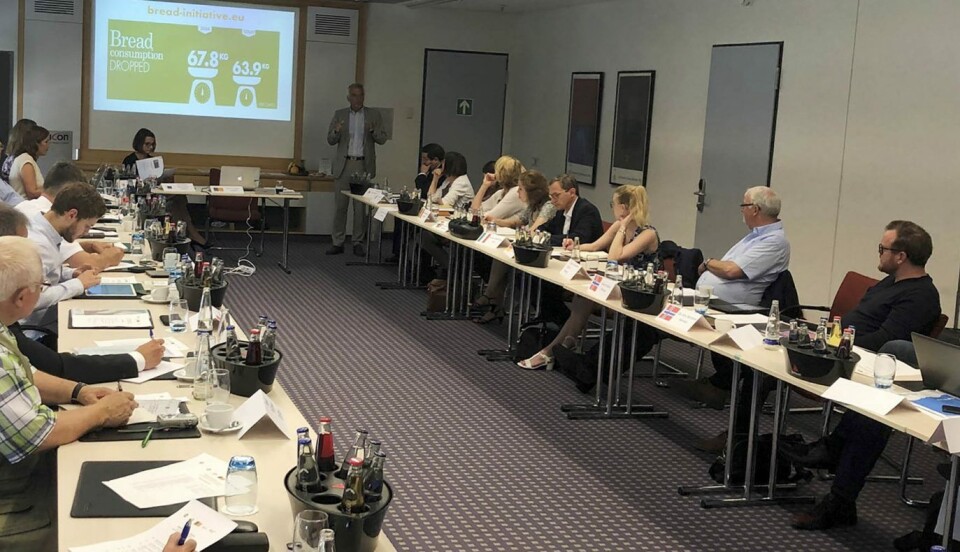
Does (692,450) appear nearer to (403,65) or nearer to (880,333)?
(880,333)

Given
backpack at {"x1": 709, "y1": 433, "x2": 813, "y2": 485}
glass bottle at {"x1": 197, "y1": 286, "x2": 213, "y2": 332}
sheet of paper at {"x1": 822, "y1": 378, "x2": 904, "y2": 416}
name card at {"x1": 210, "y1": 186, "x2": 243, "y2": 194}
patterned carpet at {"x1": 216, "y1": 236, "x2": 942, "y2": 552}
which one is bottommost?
patterned carpet at {"x1": 216, "y1": 236, "x2": 942, "y2": 552}

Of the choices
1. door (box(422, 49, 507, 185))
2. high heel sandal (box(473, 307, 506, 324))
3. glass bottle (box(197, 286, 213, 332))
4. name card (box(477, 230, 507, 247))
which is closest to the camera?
glass bottle (box(197, 286, 213, 332))

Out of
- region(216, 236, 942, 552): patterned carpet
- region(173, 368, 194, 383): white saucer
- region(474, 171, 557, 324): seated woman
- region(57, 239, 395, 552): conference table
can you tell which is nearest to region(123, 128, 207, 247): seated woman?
region(216, 236, 942, 552): patterned carpet

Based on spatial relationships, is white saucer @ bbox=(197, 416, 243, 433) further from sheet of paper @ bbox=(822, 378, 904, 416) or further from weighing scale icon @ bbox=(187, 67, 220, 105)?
weighing scale icon @ bbox=(187, 67, 220, 105)

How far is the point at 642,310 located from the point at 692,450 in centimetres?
75

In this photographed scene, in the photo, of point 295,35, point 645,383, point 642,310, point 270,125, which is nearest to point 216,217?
point 270,125

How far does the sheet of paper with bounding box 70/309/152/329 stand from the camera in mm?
3908

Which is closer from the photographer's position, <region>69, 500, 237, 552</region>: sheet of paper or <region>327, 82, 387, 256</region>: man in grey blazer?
<region>69, 500, 237, 552</region>: sheet of paper

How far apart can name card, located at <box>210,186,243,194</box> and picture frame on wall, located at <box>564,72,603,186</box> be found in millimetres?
3610

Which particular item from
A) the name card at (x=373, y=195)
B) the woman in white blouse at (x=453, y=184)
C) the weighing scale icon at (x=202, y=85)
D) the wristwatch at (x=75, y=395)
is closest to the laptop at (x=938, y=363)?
the wristwatch at (x=75, y=395)

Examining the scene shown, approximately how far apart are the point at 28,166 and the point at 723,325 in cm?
580

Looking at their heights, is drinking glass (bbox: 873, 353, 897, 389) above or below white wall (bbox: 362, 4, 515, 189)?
below

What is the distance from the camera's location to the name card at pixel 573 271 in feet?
18.5

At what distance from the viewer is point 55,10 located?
1080 cm
